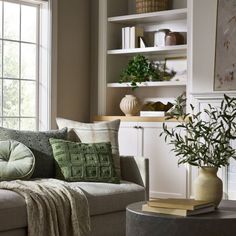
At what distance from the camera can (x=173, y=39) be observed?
20.6 feet

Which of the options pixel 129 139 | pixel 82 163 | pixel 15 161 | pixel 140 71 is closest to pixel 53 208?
pixel 15 161

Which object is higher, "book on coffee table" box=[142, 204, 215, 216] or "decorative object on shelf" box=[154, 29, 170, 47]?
"decorative object on shelf" box=[154, 29, 170, 47]

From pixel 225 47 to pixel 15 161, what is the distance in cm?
249

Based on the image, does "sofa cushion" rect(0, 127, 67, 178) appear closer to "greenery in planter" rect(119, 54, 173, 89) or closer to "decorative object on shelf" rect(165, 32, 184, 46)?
"greenery in planter" rect(119, 54, 173, 89)

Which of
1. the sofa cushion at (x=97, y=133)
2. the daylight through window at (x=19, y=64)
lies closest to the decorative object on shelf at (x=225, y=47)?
the sofa cushion at (x=97, y=133)

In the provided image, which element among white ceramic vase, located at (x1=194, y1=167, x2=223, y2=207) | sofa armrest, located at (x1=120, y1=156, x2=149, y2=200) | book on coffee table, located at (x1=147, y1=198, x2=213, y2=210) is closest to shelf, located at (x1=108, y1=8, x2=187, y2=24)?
sofa armrest, located at (x1=120, y1=156, x2=149, y2=200)

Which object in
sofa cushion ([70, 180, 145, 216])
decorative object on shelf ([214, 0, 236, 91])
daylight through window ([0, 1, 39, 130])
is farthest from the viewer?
daylight through window ([0, 1, 39, 130])

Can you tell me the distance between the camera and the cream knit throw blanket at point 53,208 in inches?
148

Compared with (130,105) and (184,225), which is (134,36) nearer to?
(130,105)

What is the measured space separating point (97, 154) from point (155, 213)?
1573 mm

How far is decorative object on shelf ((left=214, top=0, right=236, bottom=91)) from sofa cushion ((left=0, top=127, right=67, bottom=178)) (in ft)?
6.50

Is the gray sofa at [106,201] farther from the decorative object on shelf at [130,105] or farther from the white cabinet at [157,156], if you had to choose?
the decorative object on shelf at [130,105]

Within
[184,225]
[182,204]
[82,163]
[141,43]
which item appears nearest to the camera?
[184,225]

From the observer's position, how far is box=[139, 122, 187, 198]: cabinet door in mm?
6055
